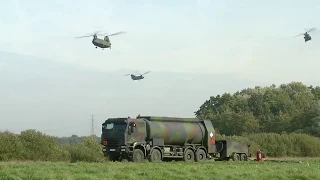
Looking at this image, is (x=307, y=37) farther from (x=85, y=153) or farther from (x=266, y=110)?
(x=266, y=110)

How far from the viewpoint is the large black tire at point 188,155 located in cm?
3530

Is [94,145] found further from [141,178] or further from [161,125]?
[141,178]

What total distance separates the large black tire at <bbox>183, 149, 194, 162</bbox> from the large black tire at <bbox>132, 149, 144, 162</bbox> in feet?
12.7

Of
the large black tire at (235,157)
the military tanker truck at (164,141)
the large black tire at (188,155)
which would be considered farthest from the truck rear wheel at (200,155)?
the large black tire at (235,157)

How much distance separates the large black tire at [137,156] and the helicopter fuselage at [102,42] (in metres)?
16.0

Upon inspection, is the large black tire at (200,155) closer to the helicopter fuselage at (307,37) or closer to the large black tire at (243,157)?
the large black tire at (243,157)

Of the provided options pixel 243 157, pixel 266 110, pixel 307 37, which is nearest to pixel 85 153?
pixel 243 157

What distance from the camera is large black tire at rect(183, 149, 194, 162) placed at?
35.3m

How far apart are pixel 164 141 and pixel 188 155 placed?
2.41m

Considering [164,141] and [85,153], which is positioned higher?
[164,141]

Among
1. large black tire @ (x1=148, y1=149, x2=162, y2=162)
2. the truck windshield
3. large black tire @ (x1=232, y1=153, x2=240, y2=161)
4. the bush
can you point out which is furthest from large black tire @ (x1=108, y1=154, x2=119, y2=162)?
large black tire @ (x1=232, y1=153, x2=240, y2=161)

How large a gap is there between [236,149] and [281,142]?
12.8 m

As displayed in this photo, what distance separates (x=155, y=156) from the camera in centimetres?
3325

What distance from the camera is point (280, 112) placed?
94938 millimetres
